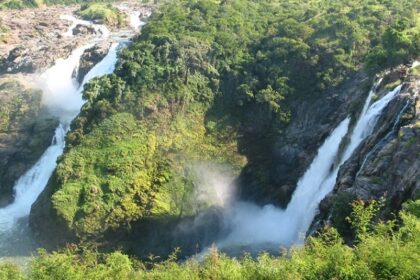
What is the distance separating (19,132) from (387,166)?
104 ft

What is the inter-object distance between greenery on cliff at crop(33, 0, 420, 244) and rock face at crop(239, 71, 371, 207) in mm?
834

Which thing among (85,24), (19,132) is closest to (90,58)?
(19,132)

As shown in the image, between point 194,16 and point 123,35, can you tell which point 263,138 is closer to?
point 194,16

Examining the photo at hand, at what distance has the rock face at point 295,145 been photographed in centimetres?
3756

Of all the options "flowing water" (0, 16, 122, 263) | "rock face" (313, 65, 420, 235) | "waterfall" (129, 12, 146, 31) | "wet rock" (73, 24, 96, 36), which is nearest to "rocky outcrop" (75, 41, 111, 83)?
"flowing water" (0, 16, 122, 263)

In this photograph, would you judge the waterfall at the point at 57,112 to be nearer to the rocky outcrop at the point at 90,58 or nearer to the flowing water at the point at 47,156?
the flowing water at the point at 47,156

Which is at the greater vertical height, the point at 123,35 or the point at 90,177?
the point at 123,35

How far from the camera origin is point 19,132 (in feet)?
145

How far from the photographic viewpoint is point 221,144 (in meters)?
40.7

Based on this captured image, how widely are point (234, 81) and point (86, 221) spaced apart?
56.4 ft

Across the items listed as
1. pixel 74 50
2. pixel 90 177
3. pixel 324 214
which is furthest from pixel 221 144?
pixel 74 50

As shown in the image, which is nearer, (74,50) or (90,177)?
(90,177)

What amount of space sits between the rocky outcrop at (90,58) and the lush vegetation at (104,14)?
23914 mm

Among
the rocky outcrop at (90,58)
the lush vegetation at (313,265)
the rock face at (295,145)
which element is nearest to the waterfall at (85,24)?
the rocky outcrop at (90,58)
